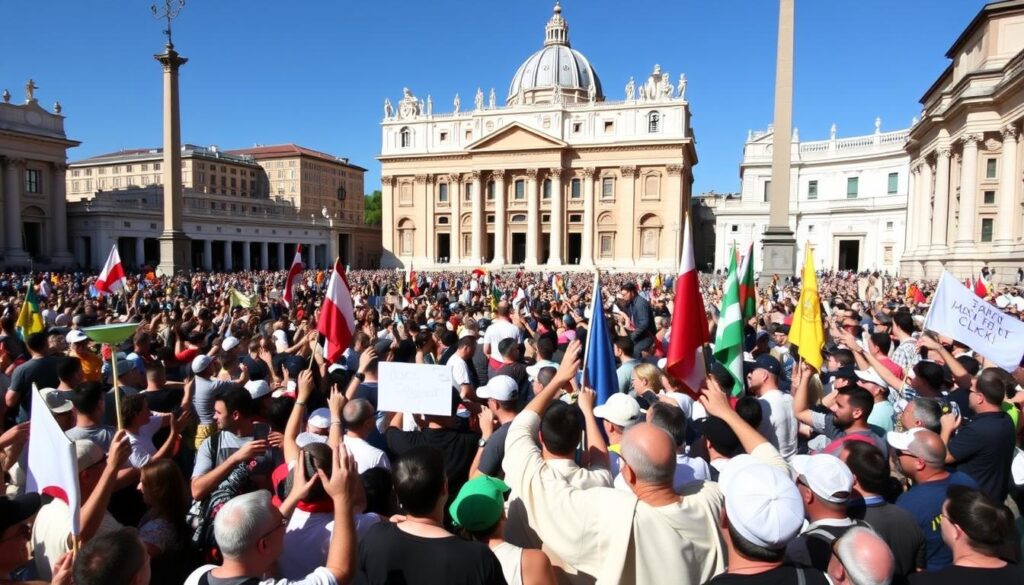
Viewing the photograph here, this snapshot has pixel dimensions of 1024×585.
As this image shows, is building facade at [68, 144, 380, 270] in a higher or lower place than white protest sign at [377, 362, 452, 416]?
higher

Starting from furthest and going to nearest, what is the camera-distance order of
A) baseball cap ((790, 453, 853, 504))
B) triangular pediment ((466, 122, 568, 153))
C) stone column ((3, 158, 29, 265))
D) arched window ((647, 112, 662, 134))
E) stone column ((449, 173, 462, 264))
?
stone column ((449, 173, 462, 264))
triangular pediment ((466, 122, 568, 153))
arched window ((647, 112, 662, 134))
stone column ((3, 158, 29, 265))
baseball cap ((790, 453, 853, 504))

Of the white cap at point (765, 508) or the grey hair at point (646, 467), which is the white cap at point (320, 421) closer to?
the grey hair at point (646, 467)

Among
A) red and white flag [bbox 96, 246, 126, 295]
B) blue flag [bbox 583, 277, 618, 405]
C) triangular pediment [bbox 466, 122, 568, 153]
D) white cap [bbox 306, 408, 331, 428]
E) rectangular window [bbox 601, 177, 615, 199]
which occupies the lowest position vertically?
white cap [bbox 306, 408, 331, 428]

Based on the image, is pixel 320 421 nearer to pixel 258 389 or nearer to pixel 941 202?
pixel 258 389

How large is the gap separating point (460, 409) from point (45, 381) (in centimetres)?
420

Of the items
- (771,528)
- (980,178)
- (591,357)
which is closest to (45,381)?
(591,357)

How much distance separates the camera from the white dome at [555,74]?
69.9m

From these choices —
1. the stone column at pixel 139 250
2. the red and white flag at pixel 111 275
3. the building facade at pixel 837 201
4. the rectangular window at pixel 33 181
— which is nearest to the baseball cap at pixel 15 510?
the red and white flag at pixel 111 275

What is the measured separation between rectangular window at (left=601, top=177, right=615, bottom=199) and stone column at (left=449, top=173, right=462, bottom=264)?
13.9 meters

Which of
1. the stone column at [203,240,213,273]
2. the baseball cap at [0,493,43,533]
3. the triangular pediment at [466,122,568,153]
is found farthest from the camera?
the triangular pediment at [466,122,568,153]

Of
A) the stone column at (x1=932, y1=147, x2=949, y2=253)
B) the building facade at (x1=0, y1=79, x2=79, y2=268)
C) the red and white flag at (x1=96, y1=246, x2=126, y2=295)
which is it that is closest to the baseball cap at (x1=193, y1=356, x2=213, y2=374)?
the red and white flag at (x1=96, y1=246, x2=126, y2=295)

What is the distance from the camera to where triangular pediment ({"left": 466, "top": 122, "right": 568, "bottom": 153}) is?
185 feet

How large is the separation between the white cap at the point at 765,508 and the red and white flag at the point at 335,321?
4915 millimetres

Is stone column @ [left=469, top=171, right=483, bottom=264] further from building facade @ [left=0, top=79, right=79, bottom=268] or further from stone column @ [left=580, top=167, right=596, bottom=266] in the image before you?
building facade @ [left=0, top=79, right=79, bottom=268]
